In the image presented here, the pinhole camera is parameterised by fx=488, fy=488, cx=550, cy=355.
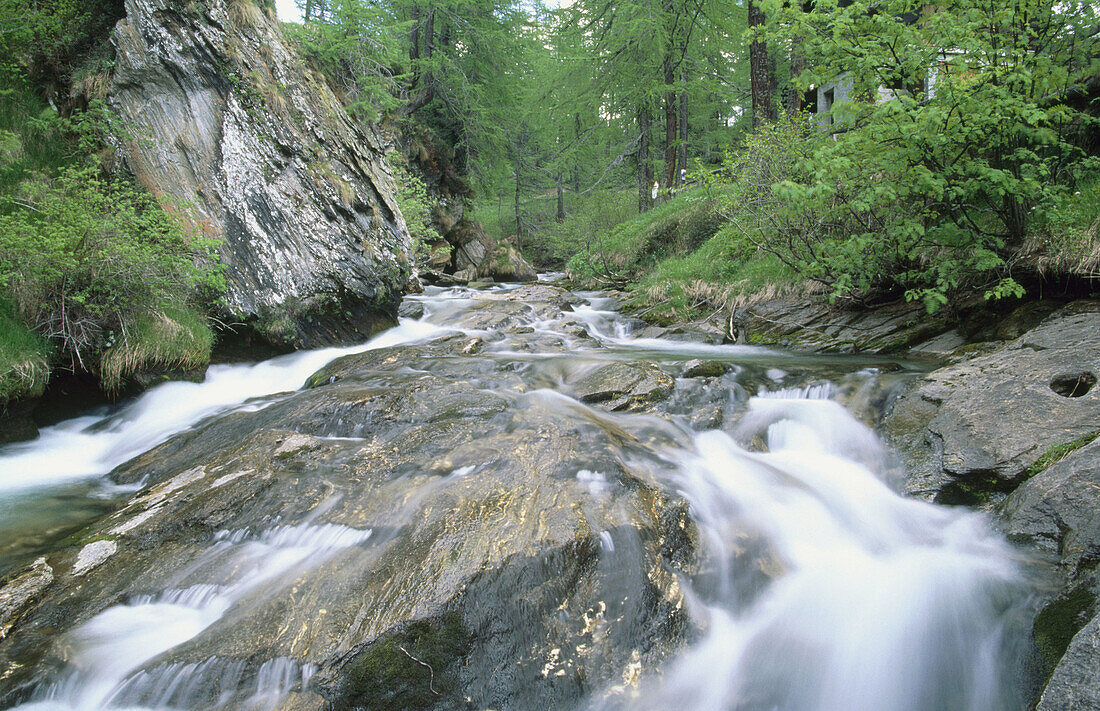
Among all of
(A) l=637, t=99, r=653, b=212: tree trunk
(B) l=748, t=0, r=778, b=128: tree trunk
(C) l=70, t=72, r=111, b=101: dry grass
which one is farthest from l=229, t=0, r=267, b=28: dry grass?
(A) l=637, t=99, r=653, b=212: tree trunk

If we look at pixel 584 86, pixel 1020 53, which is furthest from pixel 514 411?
pixel 584 86

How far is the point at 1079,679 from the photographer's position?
1613 millimetres

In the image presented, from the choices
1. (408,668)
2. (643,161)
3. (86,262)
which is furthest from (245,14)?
(643,161)

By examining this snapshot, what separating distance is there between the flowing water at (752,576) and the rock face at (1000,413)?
217 millimetres

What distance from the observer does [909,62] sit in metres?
4.65

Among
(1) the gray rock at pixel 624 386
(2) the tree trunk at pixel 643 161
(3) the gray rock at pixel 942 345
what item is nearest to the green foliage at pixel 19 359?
(1) the gray rock at pixel 624 386

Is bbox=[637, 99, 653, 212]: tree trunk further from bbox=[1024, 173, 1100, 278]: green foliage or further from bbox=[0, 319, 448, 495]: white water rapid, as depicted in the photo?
bbox=[0, 319, 448, 495]: white water rapid

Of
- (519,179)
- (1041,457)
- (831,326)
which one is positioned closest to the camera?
(1041,457)

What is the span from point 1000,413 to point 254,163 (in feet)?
29.2

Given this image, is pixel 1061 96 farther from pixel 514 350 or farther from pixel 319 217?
pixel 319 217

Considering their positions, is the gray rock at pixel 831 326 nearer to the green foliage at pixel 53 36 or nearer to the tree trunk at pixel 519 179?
the green foliage at pixel 53 36

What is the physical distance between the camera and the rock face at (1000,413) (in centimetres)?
323

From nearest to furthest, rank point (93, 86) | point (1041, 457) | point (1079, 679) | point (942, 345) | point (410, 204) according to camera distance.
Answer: point (1079, 679)
point (1041, 457)
point (942, 345)
point (93, 86)
point (410, 204)

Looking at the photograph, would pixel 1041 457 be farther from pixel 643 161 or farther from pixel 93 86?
pixel 643 161
